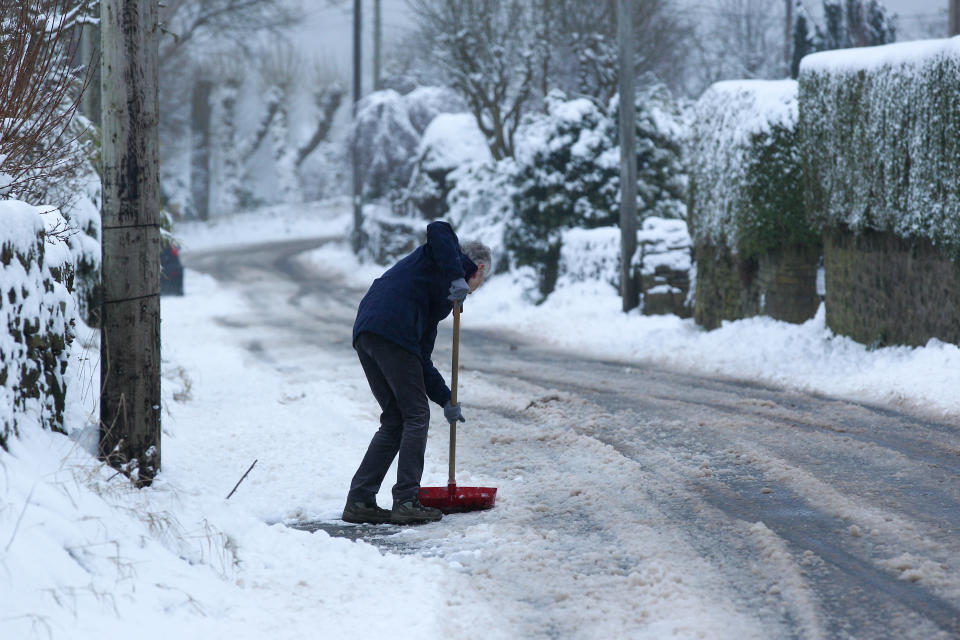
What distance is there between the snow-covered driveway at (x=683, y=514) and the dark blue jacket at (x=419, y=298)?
3.35ft

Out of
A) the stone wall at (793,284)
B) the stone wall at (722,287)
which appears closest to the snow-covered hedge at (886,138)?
the stone wall at (793,284)

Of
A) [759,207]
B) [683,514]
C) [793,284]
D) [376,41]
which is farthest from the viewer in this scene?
[376,41]

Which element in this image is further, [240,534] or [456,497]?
[456,497]

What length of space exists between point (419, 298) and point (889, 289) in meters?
6.09

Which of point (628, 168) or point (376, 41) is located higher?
point (376, 41)

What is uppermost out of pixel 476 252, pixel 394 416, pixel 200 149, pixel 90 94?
pixel 200 149

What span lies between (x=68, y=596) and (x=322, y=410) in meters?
5.19

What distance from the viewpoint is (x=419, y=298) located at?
5.50 metres

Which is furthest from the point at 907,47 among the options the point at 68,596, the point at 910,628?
the point at 68,596

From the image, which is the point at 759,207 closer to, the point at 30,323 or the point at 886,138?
the point at 886,138

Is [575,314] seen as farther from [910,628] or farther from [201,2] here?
[201,2]

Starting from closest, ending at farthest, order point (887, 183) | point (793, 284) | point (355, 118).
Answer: point (887, 183) < point (793, 284) < point (355, 118)

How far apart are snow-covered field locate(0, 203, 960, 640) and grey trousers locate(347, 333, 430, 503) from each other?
1.18 feet

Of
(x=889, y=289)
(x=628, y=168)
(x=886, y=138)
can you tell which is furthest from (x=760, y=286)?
(x=628, y=168)
